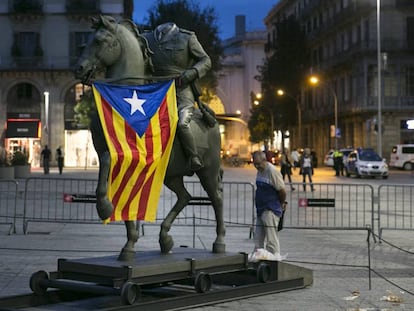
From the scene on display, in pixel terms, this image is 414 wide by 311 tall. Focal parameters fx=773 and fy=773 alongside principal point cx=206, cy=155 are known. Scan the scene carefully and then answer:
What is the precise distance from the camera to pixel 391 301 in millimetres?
8922

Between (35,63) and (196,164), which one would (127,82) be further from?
(35,63)

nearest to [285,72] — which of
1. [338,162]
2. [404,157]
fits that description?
[404,157]

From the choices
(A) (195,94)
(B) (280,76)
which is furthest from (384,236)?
(B) (280,76)

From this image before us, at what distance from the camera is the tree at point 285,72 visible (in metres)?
78.6

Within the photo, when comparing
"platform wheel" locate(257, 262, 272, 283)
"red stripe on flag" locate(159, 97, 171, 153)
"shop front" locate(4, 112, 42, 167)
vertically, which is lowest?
"platform wheel" locate(257, 262, 272, 283)

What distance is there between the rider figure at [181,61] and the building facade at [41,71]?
54724 mm

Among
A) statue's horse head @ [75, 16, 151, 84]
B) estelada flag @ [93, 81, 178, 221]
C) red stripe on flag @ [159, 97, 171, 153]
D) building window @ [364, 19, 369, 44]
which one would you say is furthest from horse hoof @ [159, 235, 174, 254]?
building window @ [364, 19, 369, 44]

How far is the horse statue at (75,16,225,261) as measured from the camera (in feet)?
26.5

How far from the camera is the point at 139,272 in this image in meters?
8.01

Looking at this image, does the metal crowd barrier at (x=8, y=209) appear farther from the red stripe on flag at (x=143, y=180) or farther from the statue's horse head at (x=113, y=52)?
the statue's horse head at (x=113, y=52)

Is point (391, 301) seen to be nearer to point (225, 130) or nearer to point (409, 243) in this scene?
point (409, 243)

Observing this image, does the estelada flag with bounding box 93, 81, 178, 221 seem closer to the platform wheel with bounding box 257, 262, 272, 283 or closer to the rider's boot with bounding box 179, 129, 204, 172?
the rider's boot with bounding box 179, 129, 204, 172

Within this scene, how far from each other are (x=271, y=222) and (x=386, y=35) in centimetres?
5496

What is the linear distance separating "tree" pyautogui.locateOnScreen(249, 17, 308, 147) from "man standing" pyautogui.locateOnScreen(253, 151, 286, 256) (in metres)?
67.5
